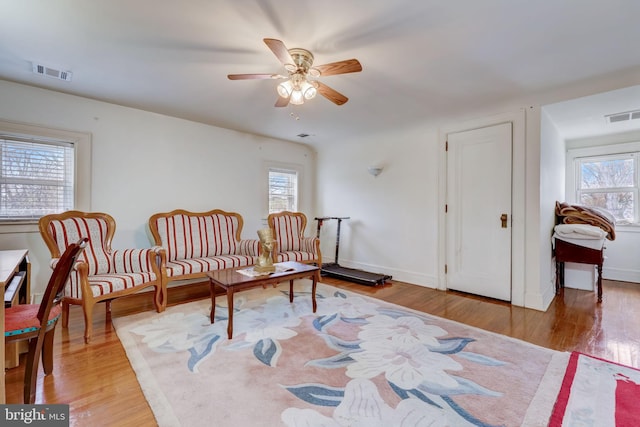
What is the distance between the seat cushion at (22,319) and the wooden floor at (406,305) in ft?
1.47

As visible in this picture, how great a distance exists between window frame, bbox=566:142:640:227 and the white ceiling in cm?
168

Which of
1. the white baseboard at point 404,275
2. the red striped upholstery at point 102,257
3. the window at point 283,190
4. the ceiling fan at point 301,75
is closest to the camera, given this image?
the ceiling fan at point 301,75

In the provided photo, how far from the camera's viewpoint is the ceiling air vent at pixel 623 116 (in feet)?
11.4

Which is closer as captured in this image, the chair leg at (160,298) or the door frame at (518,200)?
the chair leg at (160,298)

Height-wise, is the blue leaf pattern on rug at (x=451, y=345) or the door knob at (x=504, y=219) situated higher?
the door knob at (x=504, y=219)

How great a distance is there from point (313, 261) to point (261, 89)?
8.35 ft

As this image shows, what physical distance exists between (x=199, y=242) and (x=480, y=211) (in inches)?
150

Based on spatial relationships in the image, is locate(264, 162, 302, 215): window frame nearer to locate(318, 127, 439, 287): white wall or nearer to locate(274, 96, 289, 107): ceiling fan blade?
locate(318, 127, 439, 287): white wall

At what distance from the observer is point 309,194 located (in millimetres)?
5875

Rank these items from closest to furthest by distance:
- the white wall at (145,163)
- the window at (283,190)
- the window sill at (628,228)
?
the white wall at (145,163) < the window sill at (628,228) < the window at (283,190)

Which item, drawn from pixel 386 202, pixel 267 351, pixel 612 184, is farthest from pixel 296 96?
pixel 612 184

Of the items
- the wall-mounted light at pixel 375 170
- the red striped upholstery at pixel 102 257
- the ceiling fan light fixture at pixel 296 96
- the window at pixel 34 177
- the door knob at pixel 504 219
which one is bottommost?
the red striped upholstery at pixel 102 257

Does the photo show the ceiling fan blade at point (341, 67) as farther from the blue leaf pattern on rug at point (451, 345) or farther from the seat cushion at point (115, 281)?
the seat cushion at point (115, 281)

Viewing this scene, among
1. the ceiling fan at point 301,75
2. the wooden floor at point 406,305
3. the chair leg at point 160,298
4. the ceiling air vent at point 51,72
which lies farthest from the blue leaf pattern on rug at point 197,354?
the ceiling air vent at point 51,72
